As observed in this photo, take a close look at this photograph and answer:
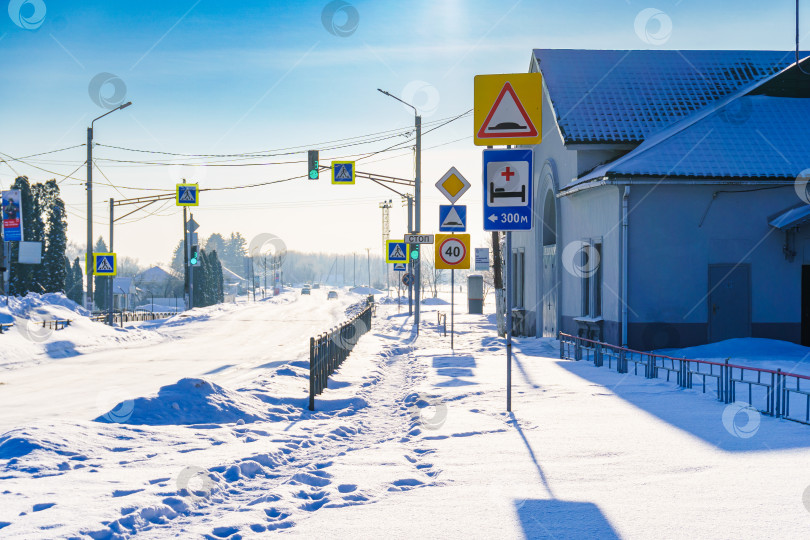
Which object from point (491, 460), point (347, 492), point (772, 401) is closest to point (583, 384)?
point (772, 401)

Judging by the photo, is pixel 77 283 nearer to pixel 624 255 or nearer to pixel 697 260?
pixel 624 255

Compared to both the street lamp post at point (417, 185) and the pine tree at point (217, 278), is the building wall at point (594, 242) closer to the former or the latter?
the street lamp post at point (417, 185)

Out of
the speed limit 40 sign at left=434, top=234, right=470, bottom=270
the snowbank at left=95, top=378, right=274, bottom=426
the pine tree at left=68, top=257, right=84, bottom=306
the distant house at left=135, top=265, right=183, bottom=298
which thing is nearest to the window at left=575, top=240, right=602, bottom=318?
the speed limit 40 sign at left=434, top=234, right=470, bottom=270

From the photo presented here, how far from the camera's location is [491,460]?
691cm

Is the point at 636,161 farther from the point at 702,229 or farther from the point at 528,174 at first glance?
the point at 528,174

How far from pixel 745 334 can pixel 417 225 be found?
15.5 meters

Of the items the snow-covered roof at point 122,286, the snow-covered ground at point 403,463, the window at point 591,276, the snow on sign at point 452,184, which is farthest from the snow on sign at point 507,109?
the snow-covered roof at point 122,286

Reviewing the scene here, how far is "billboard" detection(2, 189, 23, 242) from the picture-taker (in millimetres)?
31656

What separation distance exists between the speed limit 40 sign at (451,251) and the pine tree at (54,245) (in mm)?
51381

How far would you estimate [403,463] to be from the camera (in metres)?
7.01

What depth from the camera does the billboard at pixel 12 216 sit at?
31656 mm

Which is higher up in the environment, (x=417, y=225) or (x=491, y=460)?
(x=417, y=225)

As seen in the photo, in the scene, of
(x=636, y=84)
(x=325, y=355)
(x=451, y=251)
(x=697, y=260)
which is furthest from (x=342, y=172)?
(x=325, y=355)

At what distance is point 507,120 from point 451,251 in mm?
8278
